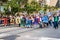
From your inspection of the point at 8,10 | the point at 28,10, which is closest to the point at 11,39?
the point at 8,10

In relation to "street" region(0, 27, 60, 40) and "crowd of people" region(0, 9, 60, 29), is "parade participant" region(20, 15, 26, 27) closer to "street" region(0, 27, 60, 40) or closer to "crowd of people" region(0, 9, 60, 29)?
"crowd of people" region(0, 9, 60, 29)

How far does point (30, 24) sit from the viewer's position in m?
26.6

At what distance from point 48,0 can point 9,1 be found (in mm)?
36750

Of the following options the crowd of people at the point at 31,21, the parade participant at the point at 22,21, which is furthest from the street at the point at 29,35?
the parade participant at the point at 22,21

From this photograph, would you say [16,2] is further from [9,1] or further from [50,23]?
[50,23]

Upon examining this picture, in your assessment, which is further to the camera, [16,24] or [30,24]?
[16,24]

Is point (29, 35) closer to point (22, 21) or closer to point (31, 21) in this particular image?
point (31, 21)

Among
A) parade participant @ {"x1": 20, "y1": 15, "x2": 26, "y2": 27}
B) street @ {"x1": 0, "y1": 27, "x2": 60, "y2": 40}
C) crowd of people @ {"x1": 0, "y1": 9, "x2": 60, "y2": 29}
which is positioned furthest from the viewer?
parade participant @ {"x1": 20, "y1": 15, "x2": 26, "y2": 27}

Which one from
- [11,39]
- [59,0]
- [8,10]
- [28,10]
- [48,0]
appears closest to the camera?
[11,39]

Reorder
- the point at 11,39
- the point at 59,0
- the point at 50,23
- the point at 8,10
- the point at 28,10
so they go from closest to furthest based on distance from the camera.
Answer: the point at 11,39
the point at 50,23
the point at 8,10
the point at 28,10
the point at 59,0

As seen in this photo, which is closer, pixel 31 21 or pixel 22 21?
pixel 31 21

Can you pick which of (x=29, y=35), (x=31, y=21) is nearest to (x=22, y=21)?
(x=31, y=21)

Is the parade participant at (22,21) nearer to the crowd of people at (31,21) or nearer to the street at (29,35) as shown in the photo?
the crowd of people at (31,21)

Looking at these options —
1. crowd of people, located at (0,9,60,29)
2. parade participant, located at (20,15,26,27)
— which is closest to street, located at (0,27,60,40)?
crowd of people, located at (0,9,60,29)
